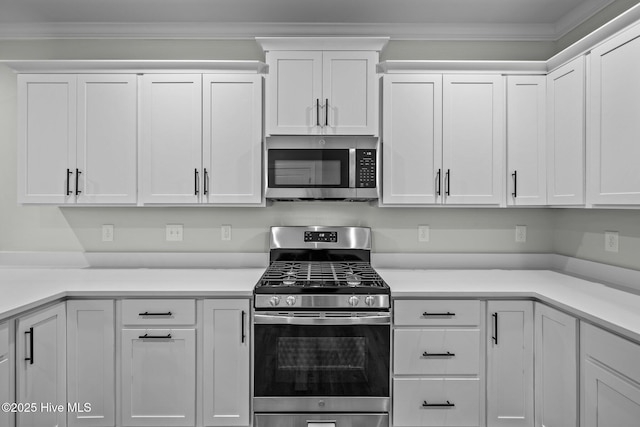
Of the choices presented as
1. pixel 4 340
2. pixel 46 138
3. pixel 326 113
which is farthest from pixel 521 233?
pixel 46 138

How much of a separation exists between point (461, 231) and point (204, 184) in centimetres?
187

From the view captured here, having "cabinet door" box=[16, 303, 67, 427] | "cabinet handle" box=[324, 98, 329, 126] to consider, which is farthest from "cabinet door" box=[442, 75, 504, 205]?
"cabinet door" box=[16, 303, 67, 427]

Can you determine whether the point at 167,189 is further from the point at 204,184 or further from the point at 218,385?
the point at 218,385

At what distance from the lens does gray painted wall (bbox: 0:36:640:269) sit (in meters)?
2.90

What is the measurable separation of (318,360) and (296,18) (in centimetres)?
224

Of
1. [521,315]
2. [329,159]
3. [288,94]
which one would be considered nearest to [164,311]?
[329,159]

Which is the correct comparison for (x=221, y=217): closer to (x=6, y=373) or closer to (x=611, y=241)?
(x=6, y=373)

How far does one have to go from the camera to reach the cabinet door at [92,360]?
7.15 ft

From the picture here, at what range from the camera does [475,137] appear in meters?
2.59

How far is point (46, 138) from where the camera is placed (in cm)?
255

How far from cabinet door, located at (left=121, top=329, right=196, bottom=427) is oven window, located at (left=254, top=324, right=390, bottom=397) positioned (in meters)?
0.40

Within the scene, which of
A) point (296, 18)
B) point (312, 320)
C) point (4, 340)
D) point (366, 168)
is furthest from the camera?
point (296, 18)

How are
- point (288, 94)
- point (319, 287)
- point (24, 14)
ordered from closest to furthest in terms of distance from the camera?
point (319, 287) < point (288, 94) < point (24, 14)

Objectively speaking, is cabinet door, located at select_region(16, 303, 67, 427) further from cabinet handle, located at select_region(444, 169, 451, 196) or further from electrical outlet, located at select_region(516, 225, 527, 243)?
electrical outlet, located at select_region(516, 225, 527, 243)
